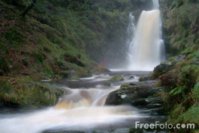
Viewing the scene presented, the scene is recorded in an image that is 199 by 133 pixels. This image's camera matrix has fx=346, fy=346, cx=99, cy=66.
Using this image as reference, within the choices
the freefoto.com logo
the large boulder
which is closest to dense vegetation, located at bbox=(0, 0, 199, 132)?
the freefoto.com logo

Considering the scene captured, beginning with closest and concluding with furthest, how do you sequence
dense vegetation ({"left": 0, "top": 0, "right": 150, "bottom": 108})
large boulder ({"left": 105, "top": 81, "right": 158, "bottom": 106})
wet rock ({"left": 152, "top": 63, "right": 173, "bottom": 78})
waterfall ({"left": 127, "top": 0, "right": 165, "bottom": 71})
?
large boulder ({"left": 105, "top": 81, "right": 158, "bottom": 106}), wet rock ({"left": 152, "top": 63, "right": 173, "bottom": 78}), dense vegetation ({"left": 0, "top": 0, "right": 150, "bottom": 108}), waterfall ({"left": 127, "top": 0, "right": 165, "bottom": 71})

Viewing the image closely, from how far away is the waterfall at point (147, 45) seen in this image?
30.4 metres

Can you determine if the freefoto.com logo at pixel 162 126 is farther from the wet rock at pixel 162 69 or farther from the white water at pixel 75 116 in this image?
the wet rock at pixel 162 69


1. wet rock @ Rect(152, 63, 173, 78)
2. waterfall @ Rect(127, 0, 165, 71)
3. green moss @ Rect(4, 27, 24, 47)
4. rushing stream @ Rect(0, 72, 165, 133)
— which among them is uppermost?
waterfall @ Rect(127, 0, 165, 71)

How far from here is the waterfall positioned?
3036 cm

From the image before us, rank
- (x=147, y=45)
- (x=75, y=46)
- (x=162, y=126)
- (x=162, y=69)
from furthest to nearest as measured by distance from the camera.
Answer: (x=147, y=45) < (x=75, y=46) < (x=162, y=69) < (x=162, y=126)

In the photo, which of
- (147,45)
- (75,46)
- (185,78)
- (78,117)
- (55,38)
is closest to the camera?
(185,78)

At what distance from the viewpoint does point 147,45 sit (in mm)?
31344

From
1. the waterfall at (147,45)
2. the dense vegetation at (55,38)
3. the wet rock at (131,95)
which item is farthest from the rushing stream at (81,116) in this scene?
the waterfall at (147,45)

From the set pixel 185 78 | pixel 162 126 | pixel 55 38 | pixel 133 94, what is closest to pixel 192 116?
pixel 162 126

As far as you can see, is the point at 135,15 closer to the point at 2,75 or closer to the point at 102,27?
→ the point at 102,27

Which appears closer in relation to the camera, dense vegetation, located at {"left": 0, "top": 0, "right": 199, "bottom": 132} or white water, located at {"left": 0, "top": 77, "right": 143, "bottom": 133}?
dense vegetation, located at {"left": 0, "top": 0, "right": 199, "bottom": 132}

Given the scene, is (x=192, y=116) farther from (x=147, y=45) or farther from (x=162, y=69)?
(x=147, y=45)

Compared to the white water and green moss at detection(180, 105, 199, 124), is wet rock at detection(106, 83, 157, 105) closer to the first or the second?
the white water
